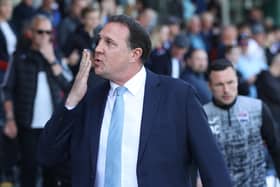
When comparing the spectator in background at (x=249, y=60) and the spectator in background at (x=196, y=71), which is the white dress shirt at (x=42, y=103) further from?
the spectator in background at (x=249, y=60)

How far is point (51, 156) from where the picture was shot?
12.5 ft

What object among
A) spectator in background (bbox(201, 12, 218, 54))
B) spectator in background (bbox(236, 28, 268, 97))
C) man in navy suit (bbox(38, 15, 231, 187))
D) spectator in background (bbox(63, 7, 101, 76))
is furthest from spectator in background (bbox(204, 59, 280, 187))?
spectator in background (bbox(201, 12, 218, 54))

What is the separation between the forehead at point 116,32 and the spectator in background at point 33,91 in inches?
122

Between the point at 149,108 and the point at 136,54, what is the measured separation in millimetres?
311

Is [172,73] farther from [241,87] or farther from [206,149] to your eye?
[206,149]

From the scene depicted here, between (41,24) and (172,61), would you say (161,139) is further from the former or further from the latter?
(172,61)

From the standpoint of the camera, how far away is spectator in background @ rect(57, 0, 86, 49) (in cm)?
1000

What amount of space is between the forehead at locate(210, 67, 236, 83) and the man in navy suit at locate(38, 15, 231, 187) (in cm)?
173

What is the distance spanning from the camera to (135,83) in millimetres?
3691

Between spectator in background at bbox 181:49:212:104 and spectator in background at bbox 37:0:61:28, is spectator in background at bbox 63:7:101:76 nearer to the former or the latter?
spectator in background at bbox 181:49:212:104

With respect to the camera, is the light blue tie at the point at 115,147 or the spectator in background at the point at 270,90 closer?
the light blue tie at the point at 115,147

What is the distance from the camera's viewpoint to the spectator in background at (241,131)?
17.1ft

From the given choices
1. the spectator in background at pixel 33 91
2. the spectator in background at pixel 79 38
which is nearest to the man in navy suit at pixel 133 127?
the spectator in background at pixel 33 91

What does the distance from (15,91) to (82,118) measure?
3301 millimetres
